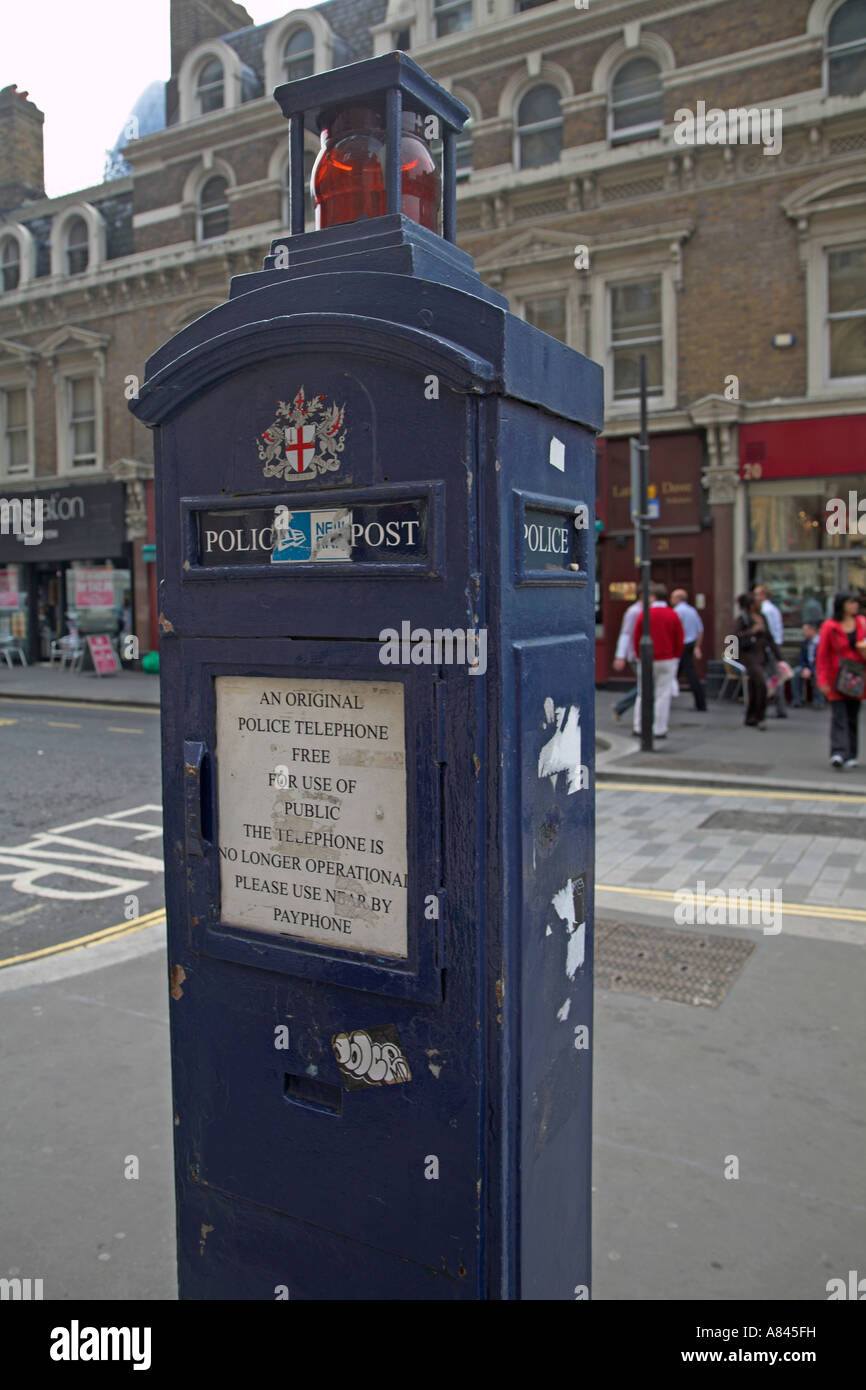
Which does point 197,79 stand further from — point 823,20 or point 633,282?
point 823,20

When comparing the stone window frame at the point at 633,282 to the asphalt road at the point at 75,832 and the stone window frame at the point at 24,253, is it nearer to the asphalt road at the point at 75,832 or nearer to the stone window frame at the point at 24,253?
the asphalt road at the point at 75,832

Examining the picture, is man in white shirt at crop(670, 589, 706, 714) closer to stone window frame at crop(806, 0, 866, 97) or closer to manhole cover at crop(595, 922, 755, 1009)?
stone window frame at crop(806, 0, 866, 97)

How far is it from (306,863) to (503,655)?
590mm

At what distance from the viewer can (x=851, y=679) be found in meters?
10.5

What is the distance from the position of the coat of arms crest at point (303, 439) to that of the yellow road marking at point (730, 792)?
8.64 metres

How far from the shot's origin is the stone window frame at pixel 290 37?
861 inches

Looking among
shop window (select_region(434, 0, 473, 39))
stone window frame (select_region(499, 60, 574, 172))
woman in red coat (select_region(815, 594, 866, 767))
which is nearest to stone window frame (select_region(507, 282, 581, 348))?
stone window frame (select_region(499, 60, 574, 172))

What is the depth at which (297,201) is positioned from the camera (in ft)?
7.78

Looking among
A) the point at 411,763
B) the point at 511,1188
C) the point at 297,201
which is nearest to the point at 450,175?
the point at 297,201

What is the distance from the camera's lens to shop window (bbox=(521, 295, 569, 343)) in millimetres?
19047

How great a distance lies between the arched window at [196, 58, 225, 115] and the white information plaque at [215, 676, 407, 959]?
26.0 m

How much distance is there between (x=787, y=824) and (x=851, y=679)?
258 centimetres
